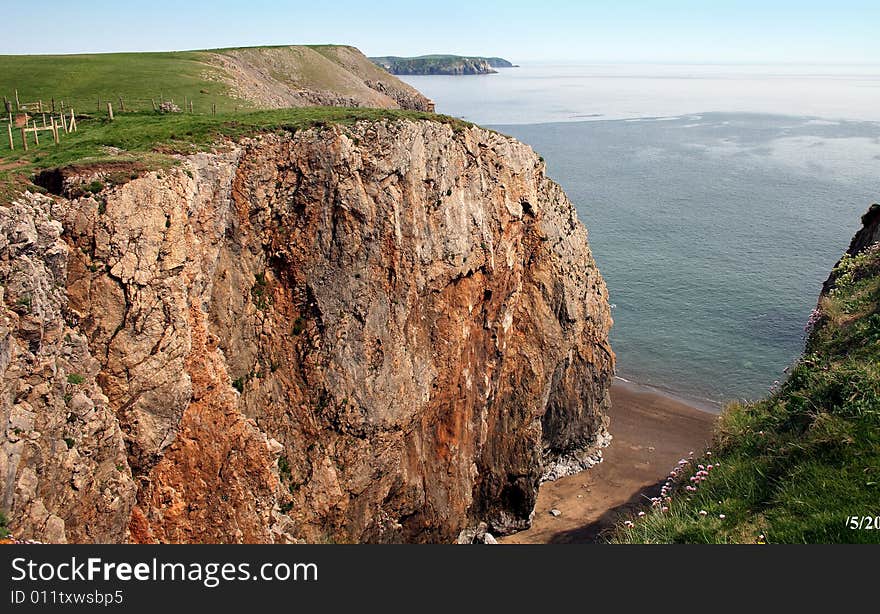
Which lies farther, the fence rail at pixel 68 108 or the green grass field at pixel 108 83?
the green grass field at pixel 108 83

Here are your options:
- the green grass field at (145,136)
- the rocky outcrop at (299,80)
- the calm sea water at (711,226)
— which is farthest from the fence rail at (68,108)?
the calm sea water at (711,226)

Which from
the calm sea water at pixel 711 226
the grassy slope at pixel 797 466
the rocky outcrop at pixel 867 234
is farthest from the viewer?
the calm sea water at pixel 711 226

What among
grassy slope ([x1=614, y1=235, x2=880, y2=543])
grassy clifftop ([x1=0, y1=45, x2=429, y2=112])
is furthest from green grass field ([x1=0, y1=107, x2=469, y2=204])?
grassy slope ([x1=614, y1=235, x2=880, y2=543])

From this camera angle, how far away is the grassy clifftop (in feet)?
126

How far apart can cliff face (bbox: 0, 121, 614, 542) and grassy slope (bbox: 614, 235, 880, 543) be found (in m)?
13.3

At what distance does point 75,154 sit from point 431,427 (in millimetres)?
16561

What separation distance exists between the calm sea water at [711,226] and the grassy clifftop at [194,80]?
32.4 metres

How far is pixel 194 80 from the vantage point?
44406 mm

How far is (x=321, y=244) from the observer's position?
2408 centimetres

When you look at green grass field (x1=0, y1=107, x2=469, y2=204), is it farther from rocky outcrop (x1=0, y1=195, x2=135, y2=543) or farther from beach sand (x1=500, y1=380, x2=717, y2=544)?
beach sand (x1=500, y1=380, x2=717, y2=544)

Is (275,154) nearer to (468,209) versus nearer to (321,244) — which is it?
(321,244)

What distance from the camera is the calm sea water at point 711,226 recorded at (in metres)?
53.6

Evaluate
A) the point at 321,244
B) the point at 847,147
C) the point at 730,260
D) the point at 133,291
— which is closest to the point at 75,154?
the point at 133,291

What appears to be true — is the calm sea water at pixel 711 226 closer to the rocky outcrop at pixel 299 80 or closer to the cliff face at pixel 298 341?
the cliff face at pixel 298 341
